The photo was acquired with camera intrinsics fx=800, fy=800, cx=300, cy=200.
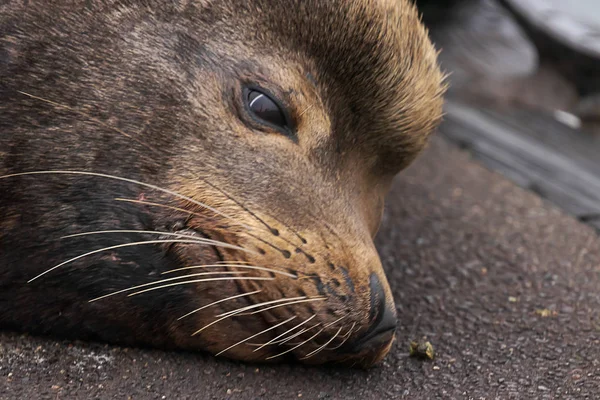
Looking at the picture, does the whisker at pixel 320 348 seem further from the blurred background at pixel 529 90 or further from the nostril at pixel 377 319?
the blurred background at pixel 529 90

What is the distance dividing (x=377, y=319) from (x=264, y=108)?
0.76 m

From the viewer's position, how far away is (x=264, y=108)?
2.58 meters

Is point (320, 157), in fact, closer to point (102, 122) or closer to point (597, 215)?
point (102, 122)

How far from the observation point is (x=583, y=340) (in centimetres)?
297

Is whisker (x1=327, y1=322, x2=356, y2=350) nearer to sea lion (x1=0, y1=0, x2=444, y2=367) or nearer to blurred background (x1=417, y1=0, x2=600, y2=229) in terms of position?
sea lion (x1=0, y1=0, x2=444, y2=367)

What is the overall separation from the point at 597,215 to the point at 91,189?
3139 mm

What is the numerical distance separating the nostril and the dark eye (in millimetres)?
592

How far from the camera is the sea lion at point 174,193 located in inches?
94.7

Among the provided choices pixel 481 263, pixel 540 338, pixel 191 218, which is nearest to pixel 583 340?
pixel 540 338

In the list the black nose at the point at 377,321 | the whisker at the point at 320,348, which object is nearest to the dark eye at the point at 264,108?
the black nose at the point at 377,321

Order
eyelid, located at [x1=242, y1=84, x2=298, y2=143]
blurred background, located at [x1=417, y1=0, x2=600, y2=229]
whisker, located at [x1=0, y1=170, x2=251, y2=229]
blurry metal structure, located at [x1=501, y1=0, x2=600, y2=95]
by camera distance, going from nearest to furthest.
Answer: whisker, located at [x1=0, y1=170, x2=251, y2=229] → eyelid, located at [x1=242, y1=84, x2=298, y2=143] → blurred background, located at [x1=417, y1=0, x2=600, y2=229] → blurry metal structure, located at [x1=501, y1=0, x2=600, y2=95]

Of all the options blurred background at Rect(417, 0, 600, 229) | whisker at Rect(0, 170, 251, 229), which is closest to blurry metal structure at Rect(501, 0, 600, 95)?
blurred background at Rect(417, 0, 600, 229)

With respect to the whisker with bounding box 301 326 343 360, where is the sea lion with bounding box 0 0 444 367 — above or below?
above

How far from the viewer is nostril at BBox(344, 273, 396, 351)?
2.46 metres
